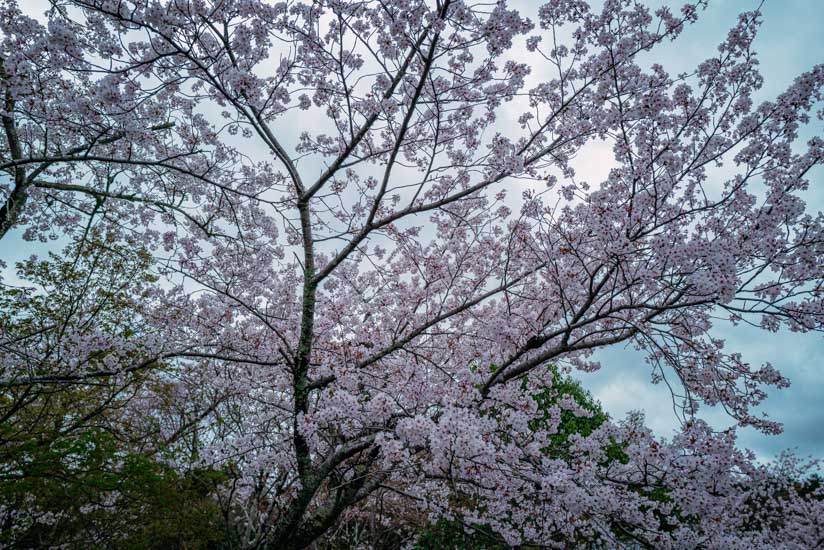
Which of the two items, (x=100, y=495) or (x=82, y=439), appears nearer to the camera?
(x=82, y=439)

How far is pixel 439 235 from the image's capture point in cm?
906

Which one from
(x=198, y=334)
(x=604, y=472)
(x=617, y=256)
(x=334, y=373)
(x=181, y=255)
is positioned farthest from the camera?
(x=198, y=334)

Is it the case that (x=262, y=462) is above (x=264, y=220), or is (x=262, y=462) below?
below

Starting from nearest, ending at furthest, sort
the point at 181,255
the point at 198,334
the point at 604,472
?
the point at 604,472 < the point at 181,255 < the point at 198,334

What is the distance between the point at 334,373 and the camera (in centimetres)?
520

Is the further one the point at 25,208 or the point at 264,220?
the point at 25,208

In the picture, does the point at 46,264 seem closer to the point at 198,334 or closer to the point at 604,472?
the point at 198,334

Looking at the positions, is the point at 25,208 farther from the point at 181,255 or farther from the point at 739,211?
the point at 739,211

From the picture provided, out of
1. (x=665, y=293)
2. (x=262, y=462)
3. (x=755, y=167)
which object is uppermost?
(x=755, y=167)

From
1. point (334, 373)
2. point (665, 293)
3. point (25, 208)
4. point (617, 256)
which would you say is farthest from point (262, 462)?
point (25, 208)

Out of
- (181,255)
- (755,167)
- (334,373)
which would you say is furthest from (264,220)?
(755,167)

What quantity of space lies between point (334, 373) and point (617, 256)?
3.21 meters

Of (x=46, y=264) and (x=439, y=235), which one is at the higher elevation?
(x=439, y=235)

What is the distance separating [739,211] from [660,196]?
0.91 m
